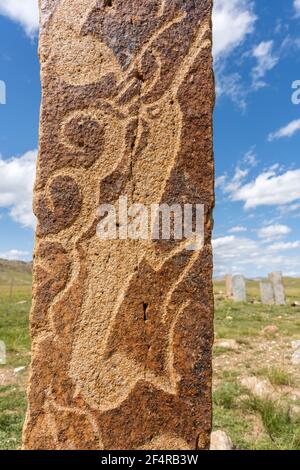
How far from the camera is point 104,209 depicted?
2400 mm

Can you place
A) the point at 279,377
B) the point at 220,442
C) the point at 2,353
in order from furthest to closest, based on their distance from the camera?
the point at 2,353 → the point at 279,377 → the point at 220,442

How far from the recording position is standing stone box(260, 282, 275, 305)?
14.4 m

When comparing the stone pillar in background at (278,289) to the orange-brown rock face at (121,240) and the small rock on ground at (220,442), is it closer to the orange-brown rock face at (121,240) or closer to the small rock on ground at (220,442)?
the small rock on ground at (220,442)

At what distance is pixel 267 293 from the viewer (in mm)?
14477

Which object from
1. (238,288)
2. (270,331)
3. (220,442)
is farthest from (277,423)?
(238,288)

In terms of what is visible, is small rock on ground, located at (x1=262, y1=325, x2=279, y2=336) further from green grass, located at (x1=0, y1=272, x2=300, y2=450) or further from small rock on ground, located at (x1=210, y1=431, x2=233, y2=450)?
small rock on ground, located at (x1=210, y1=431, x2=233, y2=450)

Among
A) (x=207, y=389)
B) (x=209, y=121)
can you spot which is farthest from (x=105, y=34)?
(x=207, y=389)

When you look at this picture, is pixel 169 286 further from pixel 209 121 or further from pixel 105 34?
pixel 105 34

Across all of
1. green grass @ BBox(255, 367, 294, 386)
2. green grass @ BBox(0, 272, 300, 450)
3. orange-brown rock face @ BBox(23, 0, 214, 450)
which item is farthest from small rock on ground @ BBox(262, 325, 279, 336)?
orange-brown rock face @ BBox(23, 0, 214, 450)

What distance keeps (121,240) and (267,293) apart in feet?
42.5

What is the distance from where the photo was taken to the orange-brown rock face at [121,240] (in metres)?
2.28

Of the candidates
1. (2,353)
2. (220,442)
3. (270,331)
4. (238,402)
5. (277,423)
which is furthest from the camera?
(270,331)

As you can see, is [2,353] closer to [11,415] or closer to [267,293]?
[11,415]

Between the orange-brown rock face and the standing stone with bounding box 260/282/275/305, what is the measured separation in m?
12.6
